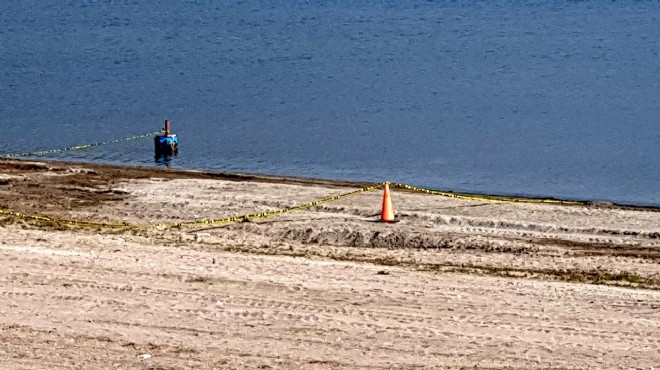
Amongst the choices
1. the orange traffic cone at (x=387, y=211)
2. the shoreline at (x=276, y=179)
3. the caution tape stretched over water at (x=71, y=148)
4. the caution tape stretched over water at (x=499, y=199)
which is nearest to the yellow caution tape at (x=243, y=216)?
the caution tape stretched over water at (x=499, y=199)

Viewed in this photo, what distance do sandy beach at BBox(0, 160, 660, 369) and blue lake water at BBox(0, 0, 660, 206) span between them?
654cm

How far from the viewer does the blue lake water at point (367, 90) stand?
32.0m

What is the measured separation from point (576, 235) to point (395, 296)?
685cm

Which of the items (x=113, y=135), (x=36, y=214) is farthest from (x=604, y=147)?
(x=36, y=214)

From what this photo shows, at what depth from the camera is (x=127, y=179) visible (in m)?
27.3

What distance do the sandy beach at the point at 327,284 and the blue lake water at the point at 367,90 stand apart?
257 inches

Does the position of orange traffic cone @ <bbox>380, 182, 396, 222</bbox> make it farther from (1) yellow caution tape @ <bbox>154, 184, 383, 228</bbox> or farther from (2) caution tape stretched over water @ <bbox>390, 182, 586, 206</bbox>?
(2) caution tape stretched over water @ <bbox>390, 182, 586, 206</bbox>

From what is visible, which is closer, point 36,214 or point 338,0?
point 36,214

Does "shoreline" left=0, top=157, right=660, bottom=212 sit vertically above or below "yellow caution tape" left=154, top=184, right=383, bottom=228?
above

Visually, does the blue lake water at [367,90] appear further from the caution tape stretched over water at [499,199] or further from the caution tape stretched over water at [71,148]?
the caution tape stretched over water at [499,199]

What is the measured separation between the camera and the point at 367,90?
4447 cm

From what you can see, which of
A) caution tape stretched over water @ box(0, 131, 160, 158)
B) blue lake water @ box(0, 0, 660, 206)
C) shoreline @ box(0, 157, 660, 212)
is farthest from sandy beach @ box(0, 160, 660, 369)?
caution tape stretched over water @ box(0, 131, 160, 158)

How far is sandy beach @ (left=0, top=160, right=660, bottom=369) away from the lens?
13562mm

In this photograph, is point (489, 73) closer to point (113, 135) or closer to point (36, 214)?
point (113, 135)
